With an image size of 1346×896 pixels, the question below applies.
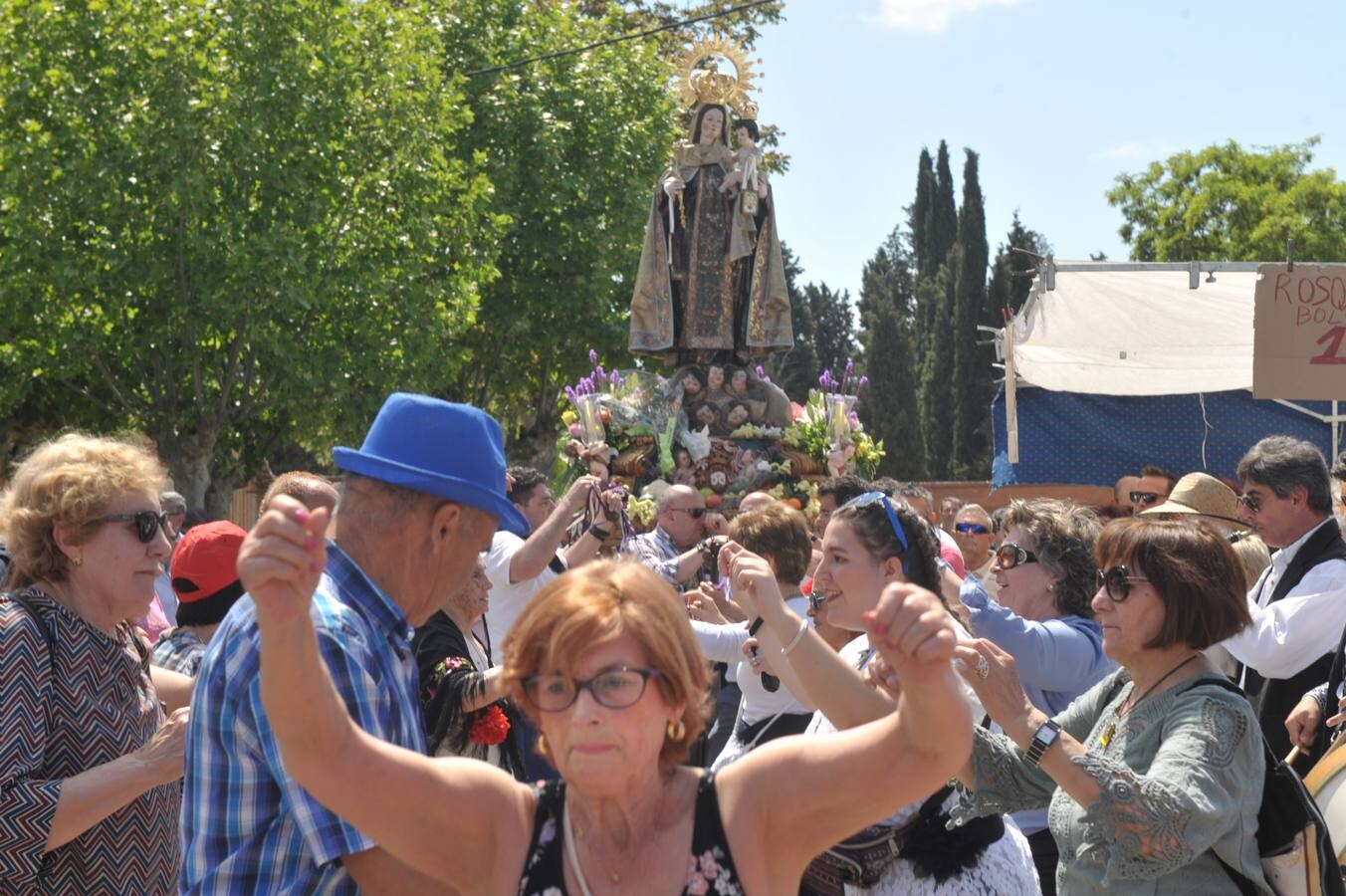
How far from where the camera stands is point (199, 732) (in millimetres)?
2504

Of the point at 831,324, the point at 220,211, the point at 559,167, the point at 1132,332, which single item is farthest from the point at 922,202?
the point at 1132,332

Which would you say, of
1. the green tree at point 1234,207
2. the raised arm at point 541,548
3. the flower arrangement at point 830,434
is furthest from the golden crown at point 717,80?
the green tree at point 1234,207

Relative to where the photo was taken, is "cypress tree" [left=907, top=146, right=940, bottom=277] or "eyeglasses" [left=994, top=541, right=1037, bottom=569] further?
"cypress tree" [left=907, top=146, right=940, bottom=277]

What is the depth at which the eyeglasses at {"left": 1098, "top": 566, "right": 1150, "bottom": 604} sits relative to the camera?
3824 mm

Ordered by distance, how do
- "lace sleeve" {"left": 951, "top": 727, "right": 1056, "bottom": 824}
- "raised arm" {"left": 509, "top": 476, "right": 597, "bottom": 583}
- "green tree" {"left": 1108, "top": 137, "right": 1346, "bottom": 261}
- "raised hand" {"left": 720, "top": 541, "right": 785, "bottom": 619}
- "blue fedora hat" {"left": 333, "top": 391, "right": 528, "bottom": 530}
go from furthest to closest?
"green tree" {"left": 1108, "top": 137, "right": 1346, "bottom": 261}, "raised arm" {"left": 509, "top": 476, "right": 597, "bottom": 583}, "lace sleeve" {"left": 951, "top": 727, "right": 1056, "bottom": 824}, "raised hand" {"left": 720, "top": 541, "right": 785, "bottom": 619}, "blue fedora hat" {"left": 333, "top": 391, "right": 528, "bottom": 530}

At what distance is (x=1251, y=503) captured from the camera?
5.89m

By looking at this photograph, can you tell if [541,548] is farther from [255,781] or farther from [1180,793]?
[255,781]

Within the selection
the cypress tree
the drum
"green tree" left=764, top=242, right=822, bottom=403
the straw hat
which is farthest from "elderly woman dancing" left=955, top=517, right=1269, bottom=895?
the cypress tree

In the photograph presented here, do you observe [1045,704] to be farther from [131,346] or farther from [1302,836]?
[131,346]

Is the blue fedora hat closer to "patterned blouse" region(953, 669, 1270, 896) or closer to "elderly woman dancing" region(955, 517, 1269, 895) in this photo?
"elderly woman dancing" region(955, 517, 1269, 895)

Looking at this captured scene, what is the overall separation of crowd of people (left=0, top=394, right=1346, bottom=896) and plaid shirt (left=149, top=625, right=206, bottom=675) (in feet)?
0.06

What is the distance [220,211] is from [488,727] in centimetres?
1743

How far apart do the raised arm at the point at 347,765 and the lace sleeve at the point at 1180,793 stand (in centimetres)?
158

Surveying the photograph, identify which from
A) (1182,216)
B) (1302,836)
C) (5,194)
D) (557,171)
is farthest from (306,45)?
(1182,216)
